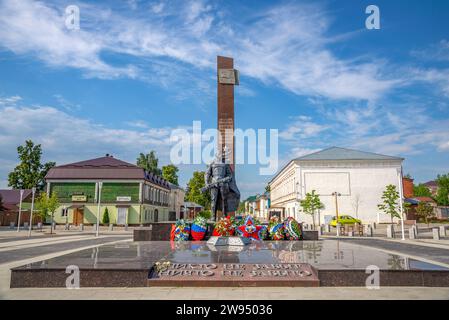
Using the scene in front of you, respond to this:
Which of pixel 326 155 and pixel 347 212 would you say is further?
pixel 326 155

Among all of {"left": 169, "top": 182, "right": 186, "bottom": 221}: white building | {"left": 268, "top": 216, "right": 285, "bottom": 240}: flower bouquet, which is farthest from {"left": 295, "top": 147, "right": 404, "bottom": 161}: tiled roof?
{"left": 268, "top": 216, "right": 285, "bottom": 240}: flower bouquet

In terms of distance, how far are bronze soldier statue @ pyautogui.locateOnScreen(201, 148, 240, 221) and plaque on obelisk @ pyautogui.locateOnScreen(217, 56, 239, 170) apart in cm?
313

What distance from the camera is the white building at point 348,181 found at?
44.0m

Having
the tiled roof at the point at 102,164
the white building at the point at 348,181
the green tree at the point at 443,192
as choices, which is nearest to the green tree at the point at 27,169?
the tiled roof at the point at 102,164

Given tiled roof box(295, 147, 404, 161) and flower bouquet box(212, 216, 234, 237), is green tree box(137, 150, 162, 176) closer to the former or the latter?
tiled roof box(295, 147, 404, 161)

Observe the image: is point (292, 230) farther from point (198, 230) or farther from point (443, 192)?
point (443, 192)

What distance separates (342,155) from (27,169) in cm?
4834

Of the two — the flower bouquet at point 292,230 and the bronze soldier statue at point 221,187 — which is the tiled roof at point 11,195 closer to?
the bronze soldier statue at point 221,187

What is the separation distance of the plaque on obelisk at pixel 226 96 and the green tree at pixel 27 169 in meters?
45.1

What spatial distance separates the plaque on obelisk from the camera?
1638cm
